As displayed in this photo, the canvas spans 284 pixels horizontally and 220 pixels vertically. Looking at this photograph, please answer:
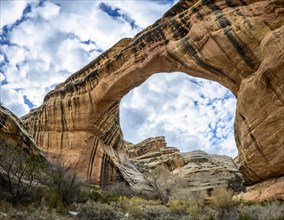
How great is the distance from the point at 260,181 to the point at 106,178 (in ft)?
49.2

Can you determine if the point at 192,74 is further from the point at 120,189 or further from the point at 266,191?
the point at 120,189

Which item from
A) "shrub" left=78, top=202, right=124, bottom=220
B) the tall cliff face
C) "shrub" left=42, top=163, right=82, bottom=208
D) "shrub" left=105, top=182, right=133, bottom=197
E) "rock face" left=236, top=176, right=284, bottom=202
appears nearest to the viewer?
"shrub" left=78, top=202, right=124, bottom=220

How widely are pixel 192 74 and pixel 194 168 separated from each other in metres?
21.8

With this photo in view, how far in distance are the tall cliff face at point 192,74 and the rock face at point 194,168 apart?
9.53 metres

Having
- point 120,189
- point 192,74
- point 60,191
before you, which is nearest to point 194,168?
point 120,189

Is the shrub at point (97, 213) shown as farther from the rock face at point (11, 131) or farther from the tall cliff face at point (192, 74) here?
the rock face at point (11, 131)

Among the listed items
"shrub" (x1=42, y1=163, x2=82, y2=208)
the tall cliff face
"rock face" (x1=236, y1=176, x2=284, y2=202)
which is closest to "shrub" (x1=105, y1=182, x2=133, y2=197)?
the tall cliff face

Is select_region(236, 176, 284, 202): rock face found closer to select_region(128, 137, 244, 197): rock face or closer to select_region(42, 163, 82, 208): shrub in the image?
select_region(42, 163, 82, 208): shrub

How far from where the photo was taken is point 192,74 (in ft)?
66.6

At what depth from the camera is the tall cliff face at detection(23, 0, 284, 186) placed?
45.5 feet

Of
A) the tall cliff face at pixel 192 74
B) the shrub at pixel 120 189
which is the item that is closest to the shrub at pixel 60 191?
the tall cliff face at pixel 192 74

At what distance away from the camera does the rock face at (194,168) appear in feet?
115

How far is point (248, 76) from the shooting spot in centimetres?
1585

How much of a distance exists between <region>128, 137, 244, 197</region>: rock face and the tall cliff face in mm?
9527
